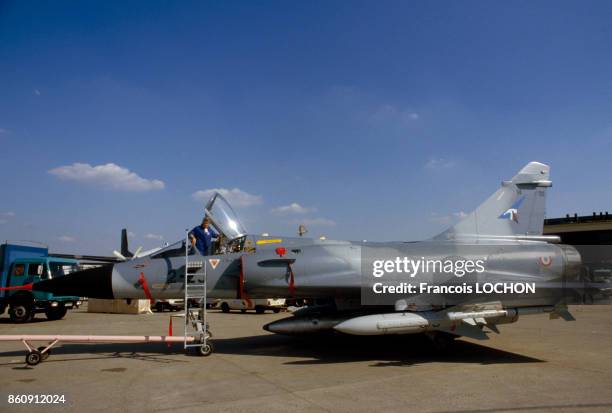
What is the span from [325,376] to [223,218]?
419 cm

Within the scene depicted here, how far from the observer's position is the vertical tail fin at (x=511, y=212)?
34.8ft

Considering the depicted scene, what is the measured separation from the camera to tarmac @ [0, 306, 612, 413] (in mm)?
5605

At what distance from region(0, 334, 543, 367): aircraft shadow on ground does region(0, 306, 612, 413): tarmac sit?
0.07 ft

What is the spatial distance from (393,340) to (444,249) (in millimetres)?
3053

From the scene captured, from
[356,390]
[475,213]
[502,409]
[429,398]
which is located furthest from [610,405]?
[475,213]

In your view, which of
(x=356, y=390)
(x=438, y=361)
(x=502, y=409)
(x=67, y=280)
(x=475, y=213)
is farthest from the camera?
(x=475, y=213)

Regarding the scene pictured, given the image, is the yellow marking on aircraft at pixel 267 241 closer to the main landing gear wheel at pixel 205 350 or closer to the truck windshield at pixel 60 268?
the main landing gear wheel at pixel 205 350

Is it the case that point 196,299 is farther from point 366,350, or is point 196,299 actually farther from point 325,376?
point 366,350

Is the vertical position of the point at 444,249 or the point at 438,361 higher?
the point at 444,249

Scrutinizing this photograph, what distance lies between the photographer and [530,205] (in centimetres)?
1078

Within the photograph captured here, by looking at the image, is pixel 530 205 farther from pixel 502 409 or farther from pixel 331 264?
pixel 502 409

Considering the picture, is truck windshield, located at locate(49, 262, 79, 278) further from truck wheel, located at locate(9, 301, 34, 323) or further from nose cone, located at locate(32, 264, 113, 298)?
nose cone, located at locate(32, 264, 113, 298)

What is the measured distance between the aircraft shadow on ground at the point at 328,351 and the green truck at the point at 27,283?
25.6 ft

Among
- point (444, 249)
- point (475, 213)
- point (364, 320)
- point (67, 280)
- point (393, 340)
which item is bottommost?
point (393, 340)
